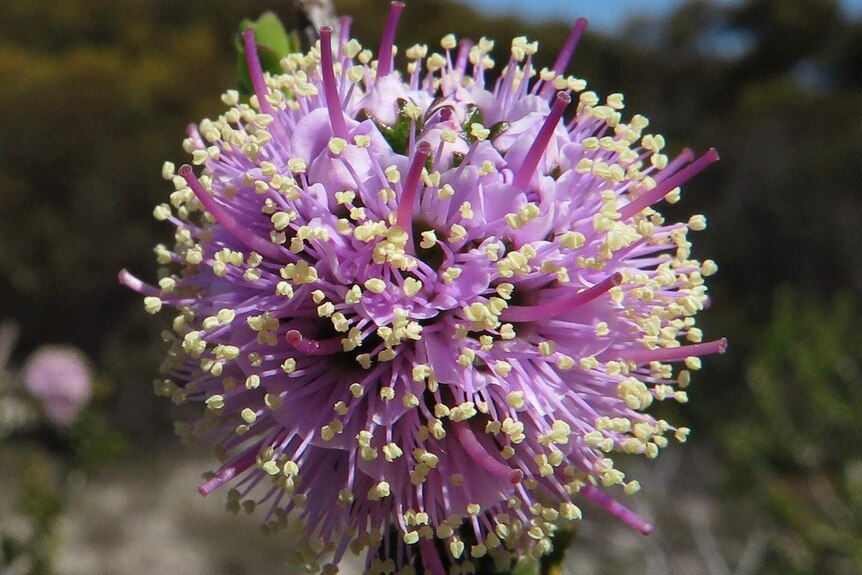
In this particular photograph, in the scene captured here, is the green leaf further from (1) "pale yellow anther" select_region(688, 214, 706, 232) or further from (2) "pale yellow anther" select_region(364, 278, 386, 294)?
(1) "pale yellow anther" select_region(688, 214, 706, 232)

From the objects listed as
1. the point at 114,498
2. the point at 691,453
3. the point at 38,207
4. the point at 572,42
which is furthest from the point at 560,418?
the point at 38,207

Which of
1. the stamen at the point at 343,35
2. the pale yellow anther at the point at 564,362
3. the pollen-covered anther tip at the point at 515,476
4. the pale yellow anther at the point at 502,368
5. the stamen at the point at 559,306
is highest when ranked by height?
the stamen at the point at 343,35

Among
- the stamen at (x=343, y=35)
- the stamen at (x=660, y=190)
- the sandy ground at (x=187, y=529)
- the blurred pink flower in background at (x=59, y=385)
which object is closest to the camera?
the stamen at (x=660, y=190)

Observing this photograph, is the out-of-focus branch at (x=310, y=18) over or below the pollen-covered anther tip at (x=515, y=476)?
over

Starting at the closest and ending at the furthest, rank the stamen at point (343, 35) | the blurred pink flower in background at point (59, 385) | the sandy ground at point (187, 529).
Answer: the stamen at point (343, 35)
the blurred pink flower in background at point (59, 385)
the sandy ground at point (187, 529)

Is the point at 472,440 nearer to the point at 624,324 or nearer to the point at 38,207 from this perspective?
the point at 624,324

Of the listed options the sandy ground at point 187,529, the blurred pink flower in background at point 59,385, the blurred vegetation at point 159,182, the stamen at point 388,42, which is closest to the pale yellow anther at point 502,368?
the stamen at point 388,42

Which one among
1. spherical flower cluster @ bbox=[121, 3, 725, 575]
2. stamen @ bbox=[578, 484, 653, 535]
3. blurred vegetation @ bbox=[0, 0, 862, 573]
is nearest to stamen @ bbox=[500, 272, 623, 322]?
spherical flower cluster @ bbox=[121, 3, 725, 575]

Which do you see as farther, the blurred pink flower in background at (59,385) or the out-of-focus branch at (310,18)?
the blurred pink flower in background at (59,385)

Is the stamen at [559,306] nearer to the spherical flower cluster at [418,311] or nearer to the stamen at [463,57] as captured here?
the spherical flower cluster at [418,311]
